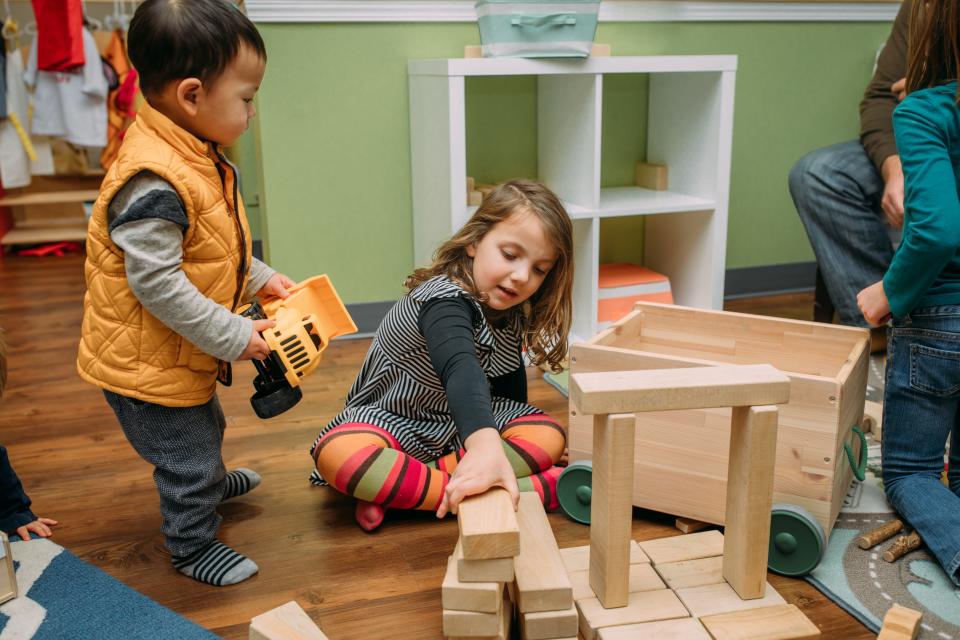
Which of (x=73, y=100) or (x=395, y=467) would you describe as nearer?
(x=395, y=467)

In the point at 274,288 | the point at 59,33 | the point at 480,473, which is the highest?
the point at 59,33

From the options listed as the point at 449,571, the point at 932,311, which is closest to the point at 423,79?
the point at 932,311

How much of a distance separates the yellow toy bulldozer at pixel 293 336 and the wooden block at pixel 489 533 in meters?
0.35

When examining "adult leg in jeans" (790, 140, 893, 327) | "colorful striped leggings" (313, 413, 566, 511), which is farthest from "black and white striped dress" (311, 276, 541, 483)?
"adult leg in jeans" (790, 140, 893, 327)

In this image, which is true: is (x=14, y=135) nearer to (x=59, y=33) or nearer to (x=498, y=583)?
(x=59, y=33)

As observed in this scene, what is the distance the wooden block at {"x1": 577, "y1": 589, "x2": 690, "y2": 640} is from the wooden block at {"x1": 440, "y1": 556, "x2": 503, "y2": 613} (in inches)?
4.9

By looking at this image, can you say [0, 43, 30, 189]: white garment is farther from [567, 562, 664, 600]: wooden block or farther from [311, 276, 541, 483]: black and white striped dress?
[567, 562, 664, 600]: wooden block

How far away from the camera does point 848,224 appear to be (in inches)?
72.1

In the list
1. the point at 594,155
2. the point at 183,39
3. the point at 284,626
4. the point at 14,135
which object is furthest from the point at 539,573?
the point at 14,135

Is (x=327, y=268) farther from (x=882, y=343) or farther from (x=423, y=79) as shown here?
(x=882, y=343)

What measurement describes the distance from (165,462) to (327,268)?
3.54 feet

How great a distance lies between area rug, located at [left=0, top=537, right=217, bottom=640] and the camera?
0.95 meters

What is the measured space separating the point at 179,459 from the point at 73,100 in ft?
8.77

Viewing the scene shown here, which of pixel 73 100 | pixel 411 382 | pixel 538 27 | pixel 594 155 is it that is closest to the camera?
pixel 411 382
